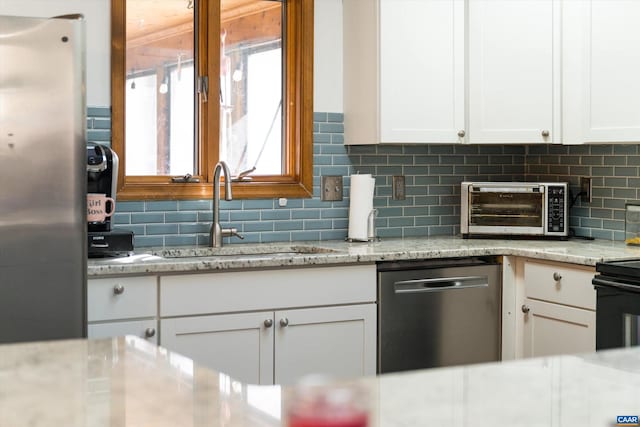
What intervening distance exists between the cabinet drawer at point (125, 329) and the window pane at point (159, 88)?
87 cm

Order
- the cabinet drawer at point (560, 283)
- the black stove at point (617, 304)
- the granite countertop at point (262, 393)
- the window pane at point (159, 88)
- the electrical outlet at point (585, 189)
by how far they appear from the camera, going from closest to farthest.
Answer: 1. the granite countertop at point (262, 393)
2. the black stove at point (617, 304)
3. the cabinet drawer at point (560, 283)
4. the window pane at point (159, 88)
5. the electrical outlet at point (585, 189)

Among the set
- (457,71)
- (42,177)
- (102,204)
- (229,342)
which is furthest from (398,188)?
(42,177)

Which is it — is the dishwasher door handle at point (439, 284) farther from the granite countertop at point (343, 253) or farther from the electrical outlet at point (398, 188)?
the electrical outlet at point (398, 188)

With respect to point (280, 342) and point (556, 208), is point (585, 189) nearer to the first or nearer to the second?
point (556, 208)

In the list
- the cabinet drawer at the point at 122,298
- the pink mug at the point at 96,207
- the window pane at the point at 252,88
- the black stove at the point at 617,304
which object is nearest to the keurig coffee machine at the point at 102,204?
the pink mug at the point at 96,207

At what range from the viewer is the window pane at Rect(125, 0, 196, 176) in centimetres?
386

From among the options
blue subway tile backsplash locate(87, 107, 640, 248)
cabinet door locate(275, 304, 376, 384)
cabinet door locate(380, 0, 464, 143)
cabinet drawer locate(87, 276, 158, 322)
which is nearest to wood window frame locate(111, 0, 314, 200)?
blue subway tile backsplash locate(87, 107, 640, 248)

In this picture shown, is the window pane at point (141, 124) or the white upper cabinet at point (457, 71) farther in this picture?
the white upper cabinet at point (457, 71)

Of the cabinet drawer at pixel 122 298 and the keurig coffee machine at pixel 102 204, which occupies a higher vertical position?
the keurig coffee machine at pixel 102 204

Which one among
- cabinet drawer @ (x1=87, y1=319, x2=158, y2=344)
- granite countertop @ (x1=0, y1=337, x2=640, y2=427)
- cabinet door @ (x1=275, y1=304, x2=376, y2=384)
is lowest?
cabinet door @ (x1=275, y1=304, x2=376, y2=384)

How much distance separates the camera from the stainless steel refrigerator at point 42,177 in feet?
9.22

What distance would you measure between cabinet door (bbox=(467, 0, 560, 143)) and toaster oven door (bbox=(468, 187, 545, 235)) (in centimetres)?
26

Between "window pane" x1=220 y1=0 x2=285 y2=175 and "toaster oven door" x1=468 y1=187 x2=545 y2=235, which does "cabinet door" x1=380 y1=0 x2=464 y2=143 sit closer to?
"toaster oven door" x1=468 y1=187 x2=545 y2=235

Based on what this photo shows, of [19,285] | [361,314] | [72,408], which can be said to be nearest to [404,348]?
[361,314]
